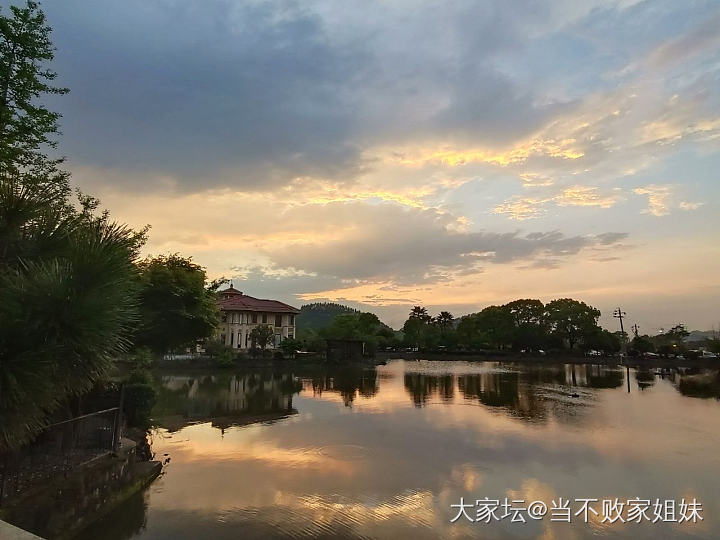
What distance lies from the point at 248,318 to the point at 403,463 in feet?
154

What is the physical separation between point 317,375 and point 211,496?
103ft

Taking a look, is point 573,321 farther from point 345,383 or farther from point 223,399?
point 223,399

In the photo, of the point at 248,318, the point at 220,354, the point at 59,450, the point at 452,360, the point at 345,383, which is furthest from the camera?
the point at 452,360

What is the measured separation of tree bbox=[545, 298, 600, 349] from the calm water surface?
50.0 metres

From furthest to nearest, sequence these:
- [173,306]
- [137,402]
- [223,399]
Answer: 1. [223,399]
2. [173,306]
3. [137,402]

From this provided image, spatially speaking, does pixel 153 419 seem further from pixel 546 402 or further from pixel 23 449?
pixel 546 402

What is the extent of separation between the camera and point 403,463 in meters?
12.8

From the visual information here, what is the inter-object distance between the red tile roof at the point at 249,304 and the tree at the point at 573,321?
45482 mm

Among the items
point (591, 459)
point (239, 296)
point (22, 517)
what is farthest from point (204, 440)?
point (239, 296)

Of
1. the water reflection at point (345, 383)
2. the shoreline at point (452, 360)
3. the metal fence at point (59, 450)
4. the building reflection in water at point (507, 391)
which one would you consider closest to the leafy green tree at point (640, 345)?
the shoreline at point (452, 360)

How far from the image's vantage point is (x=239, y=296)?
61.2m

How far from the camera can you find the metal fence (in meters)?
7.38

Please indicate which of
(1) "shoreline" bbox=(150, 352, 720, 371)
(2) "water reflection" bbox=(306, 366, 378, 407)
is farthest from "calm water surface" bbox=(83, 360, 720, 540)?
(1) "shoreline" bbox=(150, 352, 720, 371)

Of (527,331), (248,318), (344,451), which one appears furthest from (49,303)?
(527,331)
